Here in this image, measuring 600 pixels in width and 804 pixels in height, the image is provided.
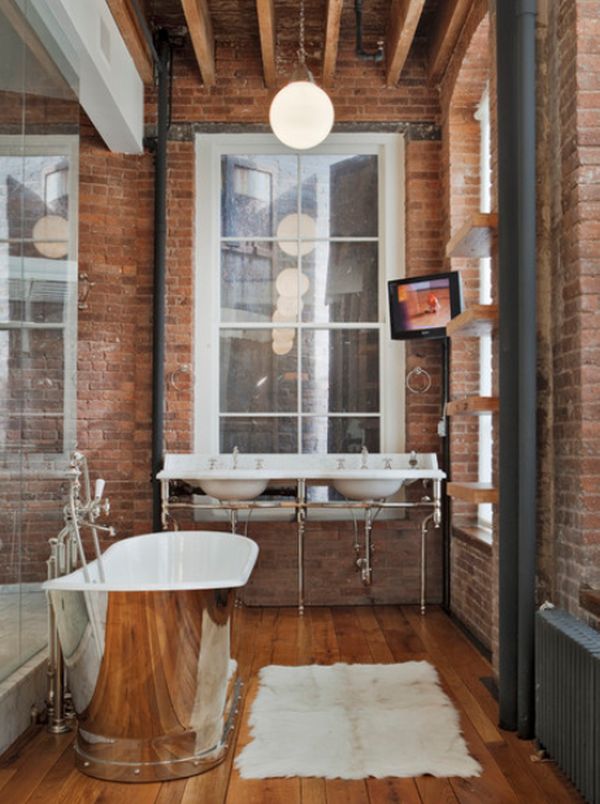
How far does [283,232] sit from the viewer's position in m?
5.50

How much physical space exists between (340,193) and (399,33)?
1.13 metres

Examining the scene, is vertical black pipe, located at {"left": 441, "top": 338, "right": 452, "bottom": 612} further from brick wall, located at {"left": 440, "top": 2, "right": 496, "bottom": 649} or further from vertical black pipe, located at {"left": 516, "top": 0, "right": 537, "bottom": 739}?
vertical black pipe, located at {"left": 516, "top": 0, "right": 537, "bottom": 739}

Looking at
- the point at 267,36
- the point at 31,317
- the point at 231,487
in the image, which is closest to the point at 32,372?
the point at 31,317

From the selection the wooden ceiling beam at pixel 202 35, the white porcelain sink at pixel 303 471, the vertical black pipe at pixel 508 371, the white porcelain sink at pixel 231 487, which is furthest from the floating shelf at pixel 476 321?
the wooden ceiling beam at pixel 202 35

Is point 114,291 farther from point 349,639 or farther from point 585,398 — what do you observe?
point 585,398

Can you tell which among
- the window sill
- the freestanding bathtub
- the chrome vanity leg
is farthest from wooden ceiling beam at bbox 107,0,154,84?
the window sill

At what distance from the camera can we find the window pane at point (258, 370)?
5.42 m

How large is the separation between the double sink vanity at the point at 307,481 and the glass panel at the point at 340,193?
1540 mm

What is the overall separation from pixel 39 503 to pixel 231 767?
1.33 m

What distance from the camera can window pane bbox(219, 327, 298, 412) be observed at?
542 cm

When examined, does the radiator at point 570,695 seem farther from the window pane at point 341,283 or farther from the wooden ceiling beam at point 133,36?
the wooden ceiling beam at point 133,36

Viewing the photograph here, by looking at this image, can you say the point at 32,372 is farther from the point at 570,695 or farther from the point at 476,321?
the point at 570,695

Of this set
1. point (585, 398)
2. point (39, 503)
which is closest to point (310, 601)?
point (39, 503)

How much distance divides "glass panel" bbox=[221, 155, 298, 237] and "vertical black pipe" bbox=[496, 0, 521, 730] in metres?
2.40
